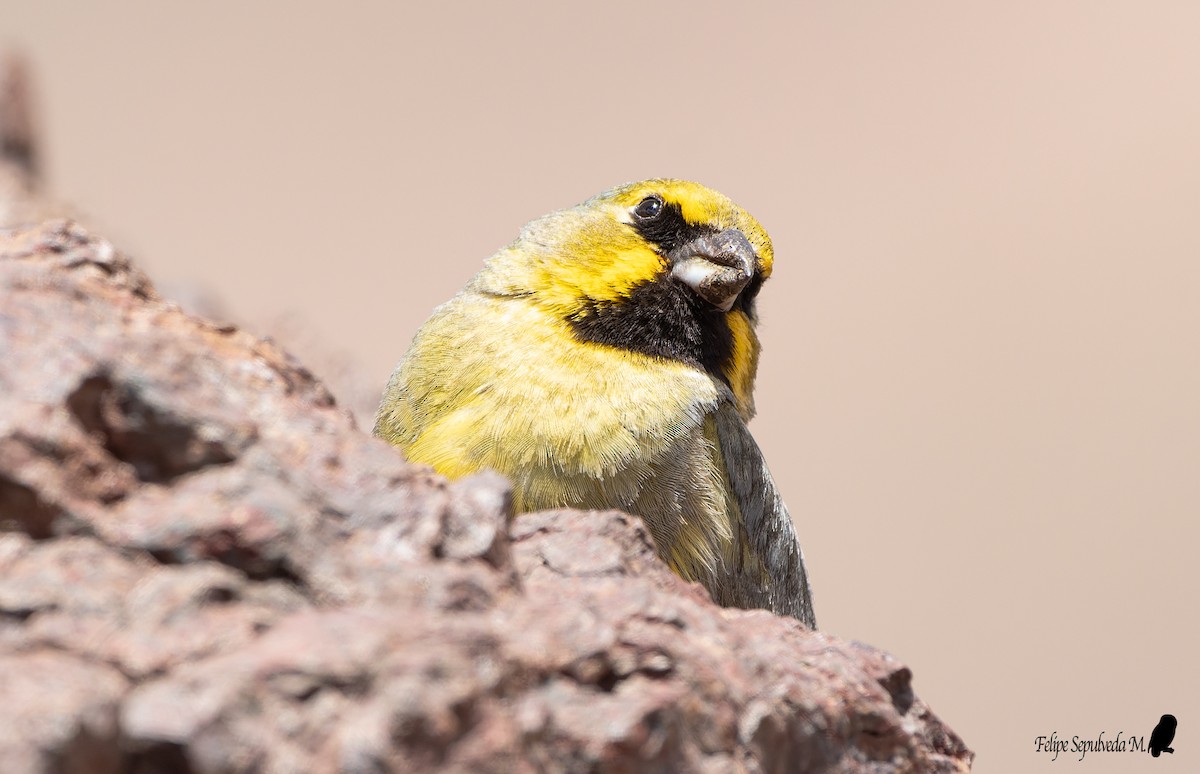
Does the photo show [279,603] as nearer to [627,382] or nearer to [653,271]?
[627,382]

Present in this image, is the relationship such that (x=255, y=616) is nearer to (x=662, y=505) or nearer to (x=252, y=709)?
(x=252, y=709)

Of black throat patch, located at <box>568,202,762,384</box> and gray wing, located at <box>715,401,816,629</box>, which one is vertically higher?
black throat patch, located at <box>568,202,762,384</box>

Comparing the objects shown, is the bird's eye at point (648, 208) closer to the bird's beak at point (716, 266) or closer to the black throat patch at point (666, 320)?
the black throat patch at point (666, 320)

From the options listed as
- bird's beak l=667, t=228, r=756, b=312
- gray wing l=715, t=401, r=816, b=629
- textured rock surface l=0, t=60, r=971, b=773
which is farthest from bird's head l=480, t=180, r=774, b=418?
textured rock surface l=0, t=60, r=971, b=773

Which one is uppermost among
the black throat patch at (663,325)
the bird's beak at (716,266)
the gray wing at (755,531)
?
the bird's beak at (716,266)

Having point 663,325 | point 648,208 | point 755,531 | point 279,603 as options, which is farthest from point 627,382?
point 279,603

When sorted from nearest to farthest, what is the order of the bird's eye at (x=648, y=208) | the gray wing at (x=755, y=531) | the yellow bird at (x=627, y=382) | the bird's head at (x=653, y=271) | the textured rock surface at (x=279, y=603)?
the textured rock surface at (x=279, y=603)
the yellow bird at (x=627, y=382)
the gray wing at (x=755, y=531)
the bird's head at (x=653, y=271)
the bird's eye at (x=648, y=208)

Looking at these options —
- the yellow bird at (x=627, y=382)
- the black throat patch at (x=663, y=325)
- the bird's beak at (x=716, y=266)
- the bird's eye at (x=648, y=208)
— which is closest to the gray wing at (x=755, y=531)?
the yellow bird at (x=627, y=382)

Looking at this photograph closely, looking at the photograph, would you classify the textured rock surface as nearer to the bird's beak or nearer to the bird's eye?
the bird's beak
